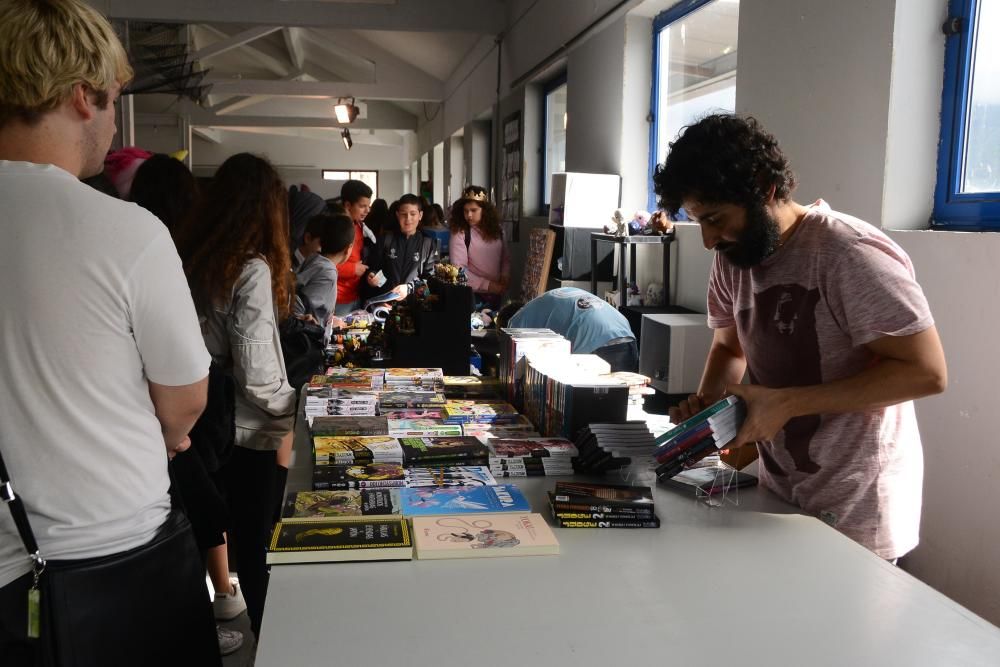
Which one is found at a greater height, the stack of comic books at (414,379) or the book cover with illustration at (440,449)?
the stack of comic books at (414,379)

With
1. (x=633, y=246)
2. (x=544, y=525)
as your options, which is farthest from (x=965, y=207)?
(x=633, y=246)

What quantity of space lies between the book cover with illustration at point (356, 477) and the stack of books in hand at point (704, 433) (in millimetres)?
585

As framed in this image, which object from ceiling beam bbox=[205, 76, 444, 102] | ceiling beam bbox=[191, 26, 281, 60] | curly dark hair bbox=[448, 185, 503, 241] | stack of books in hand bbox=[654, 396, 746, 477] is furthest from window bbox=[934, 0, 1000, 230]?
ceiling beam bbox=[205, 76, 444, 102]

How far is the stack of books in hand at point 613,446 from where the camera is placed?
1.93 m

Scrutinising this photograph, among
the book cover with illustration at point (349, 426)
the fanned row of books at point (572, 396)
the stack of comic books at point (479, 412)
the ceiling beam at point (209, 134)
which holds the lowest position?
the stack of comic books at point (479, 412)

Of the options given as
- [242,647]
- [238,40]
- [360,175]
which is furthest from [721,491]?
[360,175]

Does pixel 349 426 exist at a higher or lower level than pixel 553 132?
lower

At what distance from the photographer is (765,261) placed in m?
1.88

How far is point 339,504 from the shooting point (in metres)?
1.71

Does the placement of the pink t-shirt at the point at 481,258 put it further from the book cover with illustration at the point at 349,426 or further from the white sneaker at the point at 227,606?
the book cover with illustration at the point at 349,426

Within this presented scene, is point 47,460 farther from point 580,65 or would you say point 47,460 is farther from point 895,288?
point 580,65

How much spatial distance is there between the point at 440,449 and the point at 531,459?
22 centimetres

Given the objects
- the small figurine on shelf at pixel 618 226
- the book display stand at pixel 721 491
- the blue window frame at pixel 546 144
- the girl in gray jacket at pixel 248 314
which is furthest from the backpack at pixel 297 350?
the blue window frame at pixel 546 144

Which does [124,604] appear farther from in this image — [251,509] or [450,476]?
[251,509]
